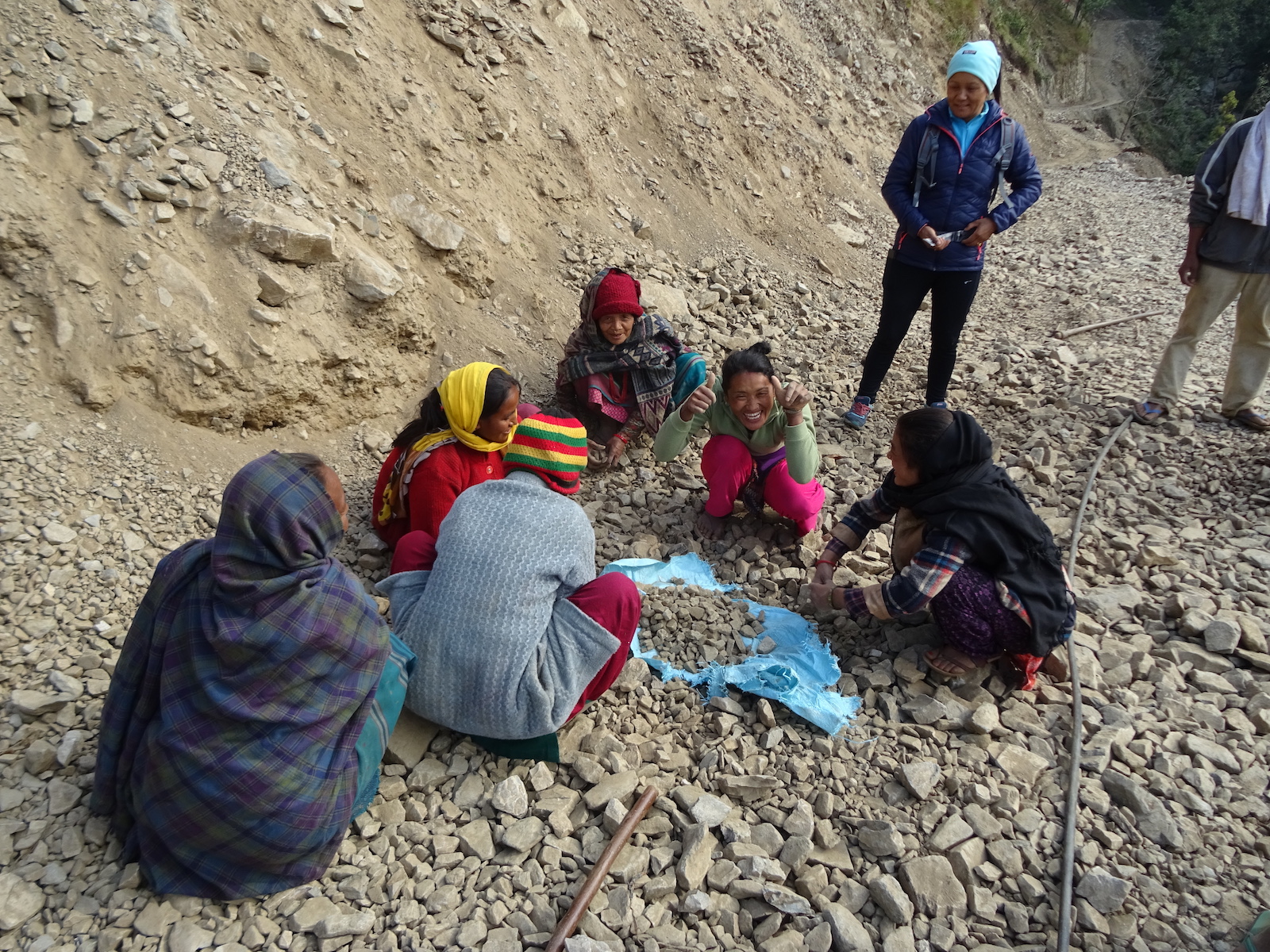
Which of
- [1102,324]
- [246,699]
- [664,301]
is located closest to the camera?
[246,699]

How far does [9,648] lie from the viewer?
255 cm

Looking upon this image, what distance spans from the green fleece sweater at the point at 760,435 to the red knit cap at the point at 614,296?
0.76 meters

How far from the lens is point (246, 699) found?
189cm

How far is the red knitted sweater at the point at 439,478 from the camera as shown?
313 centimetres

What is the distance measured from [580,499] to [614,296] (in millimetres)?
1048

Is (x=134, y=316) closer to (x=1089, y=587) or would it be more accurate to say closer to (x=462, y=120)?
(x=462, y=120)

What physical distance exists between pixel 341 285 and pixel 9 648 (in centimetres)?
211

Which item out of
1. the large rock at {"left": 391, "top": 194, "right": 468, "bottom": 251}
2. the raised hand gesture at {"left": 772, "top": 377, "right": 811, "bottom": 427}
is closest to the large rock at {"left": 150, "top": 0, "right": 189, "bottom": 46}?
the large rock at {"left": 391, "top": 194, "right": 468, "bottom": 251}

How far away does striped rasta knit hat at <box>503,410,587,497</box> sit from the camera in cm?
305

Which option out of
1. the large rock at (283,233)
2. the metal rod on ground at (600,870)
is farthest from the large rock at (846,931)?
the large rock at (283,233)

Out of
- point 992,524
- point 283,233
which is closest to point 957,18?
point 283,233

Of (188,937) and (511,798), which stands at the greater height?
(511,798)

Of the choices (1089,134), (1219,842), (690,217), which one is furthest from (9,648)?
(1089,134)

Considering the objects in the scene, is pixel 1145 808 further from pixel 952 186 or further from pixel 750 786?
pixel 952 186
